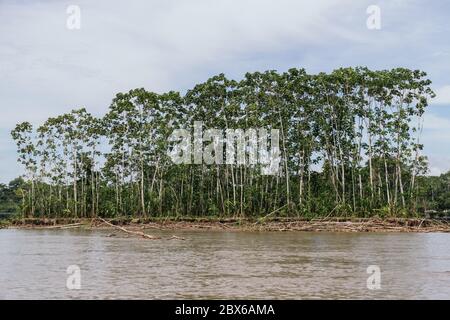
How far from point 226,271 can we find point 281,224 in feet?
86.2

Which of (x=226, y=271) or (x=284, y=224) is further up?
(x=226, y=271)

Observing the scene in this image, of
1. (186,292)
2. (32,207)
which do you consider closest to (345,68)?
(32,207)

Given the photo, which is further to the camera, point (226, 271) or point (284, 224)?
point (284, 224)

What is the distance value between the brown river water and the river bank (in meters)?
13.4

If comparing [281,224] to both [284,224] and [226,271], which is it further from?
[226,271]

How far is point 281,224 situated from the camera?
4381 centimetres

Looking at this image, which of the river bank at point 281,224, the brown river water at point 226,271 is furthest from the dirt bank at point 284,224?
the brown river water at point 226,271

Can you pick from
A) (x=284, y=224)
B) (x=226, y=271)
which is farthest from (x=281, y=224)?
(x=226, y=271)

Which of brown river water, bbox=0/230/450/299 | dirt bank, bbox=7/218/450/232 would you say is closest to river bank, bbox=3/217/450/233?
dirt bank, bbox=7/218/450/232

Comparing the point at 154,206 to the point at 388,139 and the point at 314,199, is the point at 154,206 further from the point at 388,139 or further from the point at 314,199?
the point at 388,139

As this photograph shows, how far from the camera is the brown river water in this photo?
14.1m

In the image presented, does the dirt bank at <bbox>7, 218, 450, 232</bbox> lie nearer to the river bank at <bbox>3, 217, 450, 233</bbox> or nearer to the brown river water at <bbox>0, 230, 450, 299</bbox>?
the river bank at <bbox>3, 217, 450, 233</bbox>

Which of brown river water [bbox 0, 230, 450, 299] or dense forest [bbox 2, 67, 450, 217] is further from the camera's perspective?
dense forest [bbox 2, 67, 450, 217]
